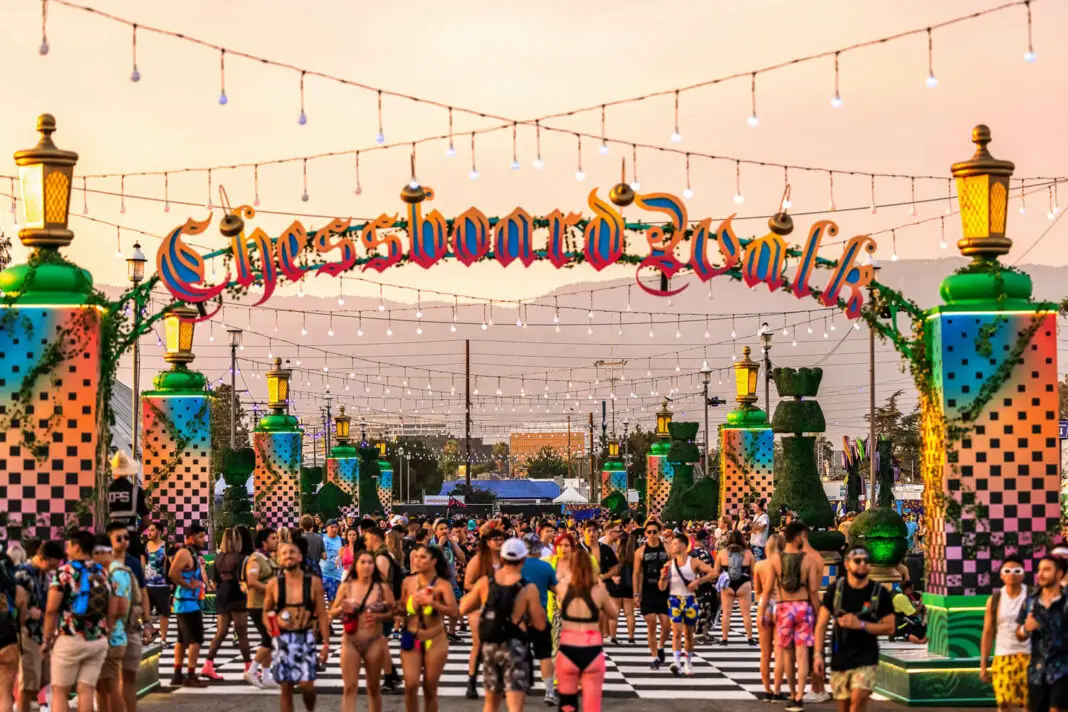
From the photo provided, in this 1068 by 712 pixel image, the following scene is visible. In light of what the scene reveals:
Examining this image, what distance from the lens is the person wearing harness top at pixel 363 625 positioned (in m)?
12.1

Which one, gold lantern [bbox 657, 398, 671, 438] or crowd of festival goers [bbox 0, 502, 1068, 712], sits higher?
gold lantern [bbox 657, 398, 671, 438]

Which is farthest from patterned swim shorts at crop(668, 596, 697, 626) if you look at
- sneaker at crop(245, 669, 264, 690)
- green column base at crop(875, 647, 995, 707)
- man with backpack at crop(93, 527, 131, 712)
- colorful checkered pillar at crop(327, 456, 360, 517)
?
colorful checkered pillar at crop(327, 456, 360, 517)

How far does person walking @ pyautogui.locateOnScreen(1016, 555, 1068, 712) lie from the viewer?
35.4ft

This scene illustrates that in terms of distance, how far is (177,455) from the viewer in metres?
27.8

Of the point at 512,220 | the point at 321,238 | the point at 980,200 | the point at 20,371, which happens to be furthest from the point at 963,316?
the point at 20,371

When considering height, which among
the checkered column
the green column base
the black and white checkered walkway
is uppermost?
the checkered column

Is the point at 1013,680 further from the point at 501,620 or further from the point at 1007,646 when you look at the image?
the point at 501,620

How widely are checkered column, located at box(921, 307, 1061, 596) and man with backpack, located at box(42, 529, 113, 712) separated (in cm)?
828

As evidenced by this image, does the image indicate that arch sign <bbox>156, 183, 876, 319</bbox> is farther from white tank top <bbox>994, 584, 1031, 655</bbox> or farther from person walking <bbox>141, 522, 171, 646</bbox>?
white tank top <bbox>994, 584, 1031, 655</bbox>

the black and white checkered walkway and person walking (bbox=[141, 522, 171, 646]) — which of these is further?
person walking (bbox=[141, 522, 171, 646])

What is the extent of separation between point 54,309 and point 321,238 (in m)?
4.50

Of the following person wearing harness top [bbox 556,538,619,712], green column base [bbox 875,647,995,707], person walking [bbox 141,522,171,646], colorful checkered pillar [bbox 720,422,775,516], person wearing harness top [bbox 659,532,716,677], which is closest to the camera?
person wearing harness top [bbox 556,538,619,712]

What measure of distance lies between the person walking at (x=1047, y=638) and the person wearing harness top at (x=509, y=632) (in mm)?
3364

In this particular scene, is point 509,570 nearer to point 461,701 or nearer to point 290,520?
point 461,701
